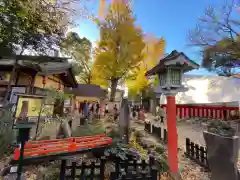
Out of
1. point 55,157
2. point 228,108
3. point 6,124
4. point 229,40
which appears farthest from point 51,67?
point 228,108

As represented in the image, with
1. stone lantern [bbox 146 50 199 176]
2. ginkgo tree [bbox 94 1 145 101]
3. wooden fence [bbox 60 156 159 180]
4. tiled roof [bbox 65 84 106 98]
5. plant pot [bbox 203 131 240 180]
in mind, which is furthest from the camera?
tiled roof [bbox 65 84 106 98]

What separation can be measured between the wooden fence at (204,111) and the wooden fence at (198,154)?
10.1 meters

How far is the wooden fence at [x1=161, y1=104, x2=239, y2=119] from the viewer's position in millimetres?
12407

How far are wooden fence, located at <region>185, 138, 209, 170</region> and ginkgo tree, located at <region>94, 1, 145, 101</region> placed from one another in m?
10.4

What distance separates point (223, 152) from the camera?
9.11 ft

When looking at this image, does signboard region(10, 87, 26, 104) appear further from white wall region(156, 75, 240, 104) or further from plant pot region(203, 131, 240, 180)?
white wall region(156, 75, 240, 104)

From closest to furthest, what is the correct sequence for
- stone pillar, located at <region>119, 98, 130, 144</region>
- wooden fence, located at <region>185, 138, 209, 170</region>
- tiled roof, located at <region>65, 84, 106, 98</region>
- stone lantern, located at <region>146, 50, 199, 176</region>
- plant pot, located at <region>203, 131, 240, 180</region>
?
1. plant pot, located at <region>203, 131, 240, 180</region>
2. stone lantern, located at <region>146, 50, 199, 176</region>
3. wooden fence, located at <region>185, 138, 209, 170</region>
4. stone pillar, located at <region>119, 98, 130, 144</region>
5. tiled roof, located at <region>65, 84, 106, 98</region>

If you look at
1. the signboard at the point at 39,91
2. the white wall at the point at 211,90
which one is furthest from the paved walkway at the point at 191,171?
the white wall at the point at 211,90

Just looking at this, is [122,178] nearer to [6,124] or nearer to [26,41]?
[6,124]

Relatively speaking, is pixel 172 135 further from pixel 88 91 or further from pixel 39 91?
pixel 88 91

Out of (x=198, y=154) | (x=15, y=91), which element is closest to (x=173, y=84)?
(x=198, y=154)

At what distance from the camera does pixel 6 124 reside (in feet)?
12.6

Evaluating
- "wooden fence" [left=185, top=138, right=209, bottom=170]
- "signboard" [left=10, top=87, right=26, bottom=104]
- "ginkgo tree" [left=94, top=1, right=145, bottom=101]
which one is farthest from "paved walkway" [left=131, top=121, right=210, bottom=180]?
"ginkgo tree" [left=94, top=1, right=145, bottom=101]

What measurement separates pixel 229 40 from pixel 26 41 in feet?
40.9
